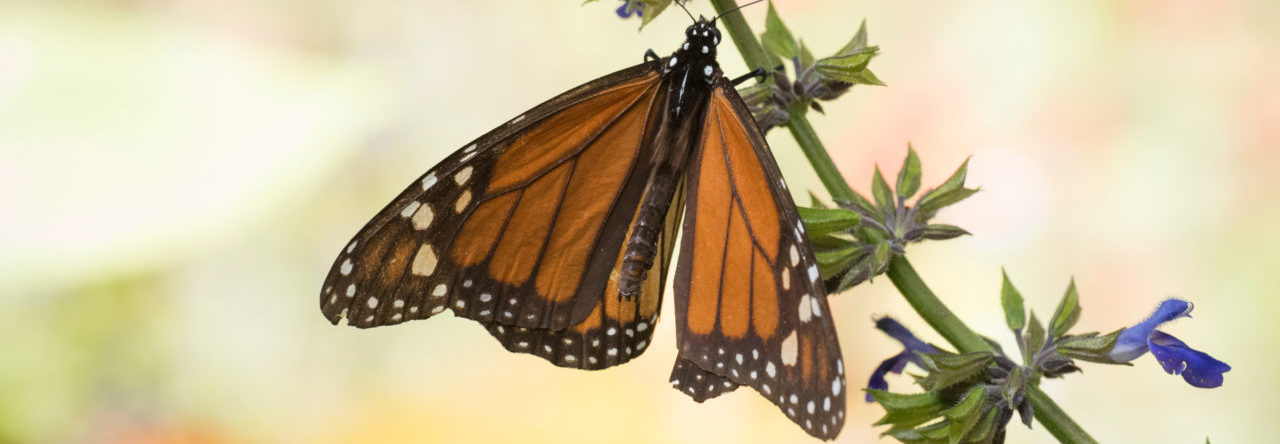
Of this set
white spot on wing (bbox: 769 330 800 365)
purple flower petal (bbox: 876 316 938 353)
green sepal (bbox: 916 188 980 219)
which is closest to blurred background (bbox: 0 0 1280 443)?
purple flower petal (bbox: 876 316 938 353)

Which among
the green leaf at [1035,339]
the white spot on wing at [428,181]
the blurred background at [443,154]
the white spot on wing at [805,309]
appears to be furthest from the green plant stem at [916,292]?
the blurred background at [443,154]

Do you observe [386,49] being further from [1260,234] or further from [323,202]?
[1260,234]

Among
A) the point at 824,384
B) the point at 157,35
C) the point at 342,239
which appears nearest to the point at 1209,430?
the point at 824,384

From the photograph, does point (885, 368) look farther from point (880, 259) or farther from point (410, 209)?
point (410, 209)

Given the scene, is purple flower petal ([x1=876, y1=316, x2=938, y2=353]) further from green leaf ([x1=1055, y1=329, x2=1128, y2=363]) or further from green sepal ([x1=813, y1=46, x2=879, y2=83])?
green sepal ([x1=813, y1=46, x2=879, y2=83])

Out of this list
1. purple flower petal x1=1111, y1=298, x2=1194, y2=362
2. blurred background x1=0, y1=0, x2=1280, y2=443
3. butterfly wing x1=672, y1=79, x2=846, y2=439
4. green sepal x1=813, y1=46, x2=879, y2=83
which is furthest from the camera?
blurred background x1=0, y1=0, x2=1280, y2=443

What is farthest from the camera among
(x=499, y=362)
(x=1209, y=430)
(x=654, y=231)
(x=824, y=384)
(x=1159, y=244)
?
(x=499, y=362)

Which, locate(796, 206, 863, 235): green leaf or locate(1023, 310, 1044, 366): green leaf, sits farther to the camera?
locate(1023, 310, 1044, 366): green leaf
